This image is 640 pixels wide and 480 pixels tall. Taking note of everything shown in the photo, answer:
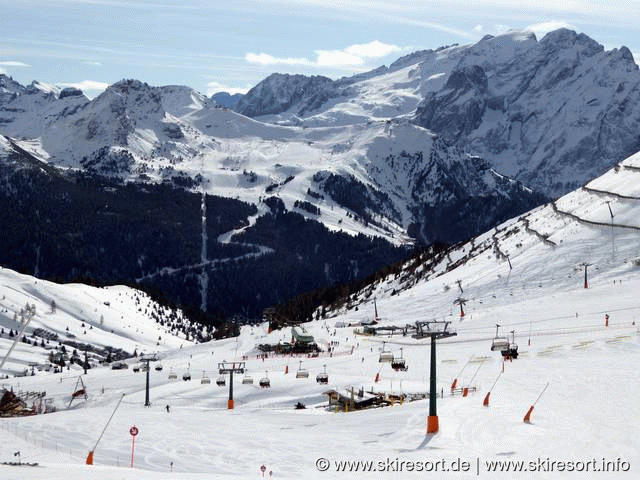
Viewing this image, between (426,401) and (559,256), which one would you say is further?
(559,256)

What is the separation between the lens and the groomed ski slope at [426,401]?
145 ft

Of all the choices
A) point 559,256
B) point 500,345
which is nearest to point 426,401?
point 500,345

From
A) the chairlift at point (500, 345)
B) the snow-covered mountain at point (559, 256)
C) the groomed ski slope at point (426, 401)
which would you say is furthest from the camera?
the snow-covered mountain at point (559, 256)

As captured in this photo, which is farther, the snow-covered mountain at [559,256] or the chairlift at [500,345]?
the snow-covered mountain at [559,256]

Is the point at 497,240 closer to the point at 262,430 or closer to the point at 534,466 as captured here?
the point at 262,430

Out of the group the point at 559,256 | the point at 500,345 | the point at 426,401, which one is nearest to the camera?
the point at 426,401

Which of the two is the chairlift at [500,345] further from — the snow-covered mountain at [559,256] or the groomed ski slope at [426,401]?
the snow-covered mountain at [559,256]

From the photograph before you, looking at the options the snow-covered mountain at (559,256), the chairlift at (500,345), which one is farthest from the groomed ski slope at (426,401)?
the chairlift at (500,345)

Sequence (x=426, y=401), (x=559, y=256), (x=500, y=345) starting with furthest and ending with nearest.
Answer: (x=559, y=256), (x=500, y=345), (x=426, y=401)

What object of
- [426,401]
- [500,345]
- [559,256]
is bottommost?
[426,401]

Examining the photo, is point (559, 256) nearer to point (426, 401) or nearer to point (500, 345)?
point (500, 345)

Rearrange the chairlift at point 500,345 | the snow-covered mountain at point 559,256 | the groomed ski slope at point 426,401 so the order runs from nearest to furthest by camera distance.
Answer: the groomed ski slope at point 426,401, the chairlift at point 500,345, the snow-covered mountain at point 559,256

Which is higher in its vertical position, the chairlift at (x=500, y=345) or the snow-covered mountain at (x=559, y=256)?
Result: the snow-covered mountain at (x=559, y=256)

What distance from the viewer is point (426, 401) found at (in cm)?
6309
